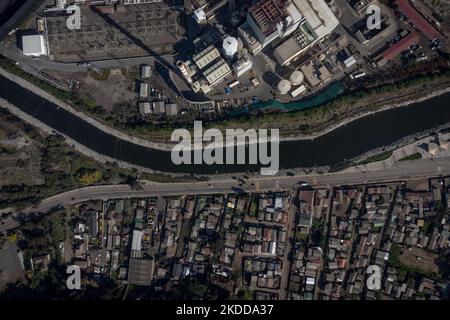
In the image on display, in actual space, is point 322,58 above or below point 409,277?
above

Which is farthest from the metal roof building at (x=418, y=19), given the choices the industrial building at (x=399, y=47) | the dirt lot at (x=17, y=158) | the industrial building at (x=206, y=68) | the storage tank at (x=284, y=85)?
the dirt lot at (x=17, y=158)

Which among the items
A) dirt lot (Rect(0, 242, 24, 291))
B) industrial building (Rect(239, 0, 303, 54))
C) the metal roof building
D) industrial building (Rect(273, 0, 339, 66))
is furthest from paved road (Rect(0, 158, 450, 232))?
industrial building (Rect(239, 0, 303, 54))

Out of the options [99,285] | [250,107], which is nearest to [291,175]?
[250,107]

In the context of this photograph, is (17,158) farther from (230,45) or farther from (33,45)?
(230,45)

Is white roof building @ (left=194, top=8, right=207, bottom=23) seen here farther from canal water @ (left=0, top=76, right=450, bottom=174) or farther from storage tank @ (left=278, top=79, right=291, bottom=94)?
canal water @ (left=0, top=76, right=450, bottom=174)

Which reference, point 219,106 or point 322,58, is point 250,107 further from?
point 322,58
